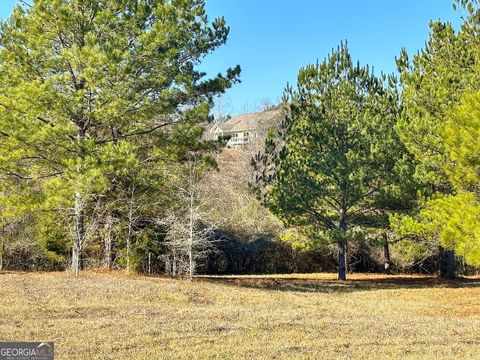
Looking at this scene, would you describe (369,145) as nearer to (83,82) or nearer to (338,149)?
(338,149)

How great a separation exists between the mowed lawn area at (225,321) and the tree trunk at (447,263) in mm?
5675

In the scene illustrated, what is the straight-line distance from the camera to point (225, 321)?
995 cm

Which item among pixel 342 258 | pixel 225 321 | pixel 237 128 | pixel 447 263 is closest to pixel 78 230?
pixel 225 321

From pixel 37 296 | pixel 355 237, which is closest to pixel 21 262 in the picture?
pixel 37 296

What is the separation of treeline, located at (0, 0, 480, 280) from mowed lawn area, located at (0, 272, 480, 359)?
89.7 inches

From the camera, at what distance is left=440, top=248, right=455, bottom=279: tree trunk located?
2284cm

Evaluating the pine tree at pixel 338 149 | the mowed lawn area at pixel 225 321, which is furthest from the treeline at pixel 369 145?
the mowed lawn area at pixel 225 321

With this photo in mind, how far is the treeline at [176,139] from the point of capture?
1599 cm

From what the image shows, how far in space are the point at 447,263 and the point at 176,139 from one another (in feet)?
44.0

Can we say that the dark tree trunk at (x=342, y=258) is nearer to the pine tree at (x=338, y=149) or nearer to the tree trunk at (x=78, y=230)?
the pine tree at (x=338, y=149)

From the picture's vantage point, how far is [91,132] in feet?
61.7

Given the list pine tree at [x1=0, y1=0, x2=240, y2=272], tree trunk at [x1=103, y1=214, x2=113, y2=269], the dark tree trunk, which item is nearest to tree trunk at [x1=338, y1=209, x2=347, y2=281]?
the dark tree trunk

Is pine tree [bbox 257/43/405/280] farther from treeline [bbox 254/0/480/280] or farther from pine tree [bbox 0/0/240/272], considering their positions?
pine tree [bbox 0/0/240/272]

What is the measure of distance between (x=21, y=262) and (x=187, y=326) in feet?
61.3
